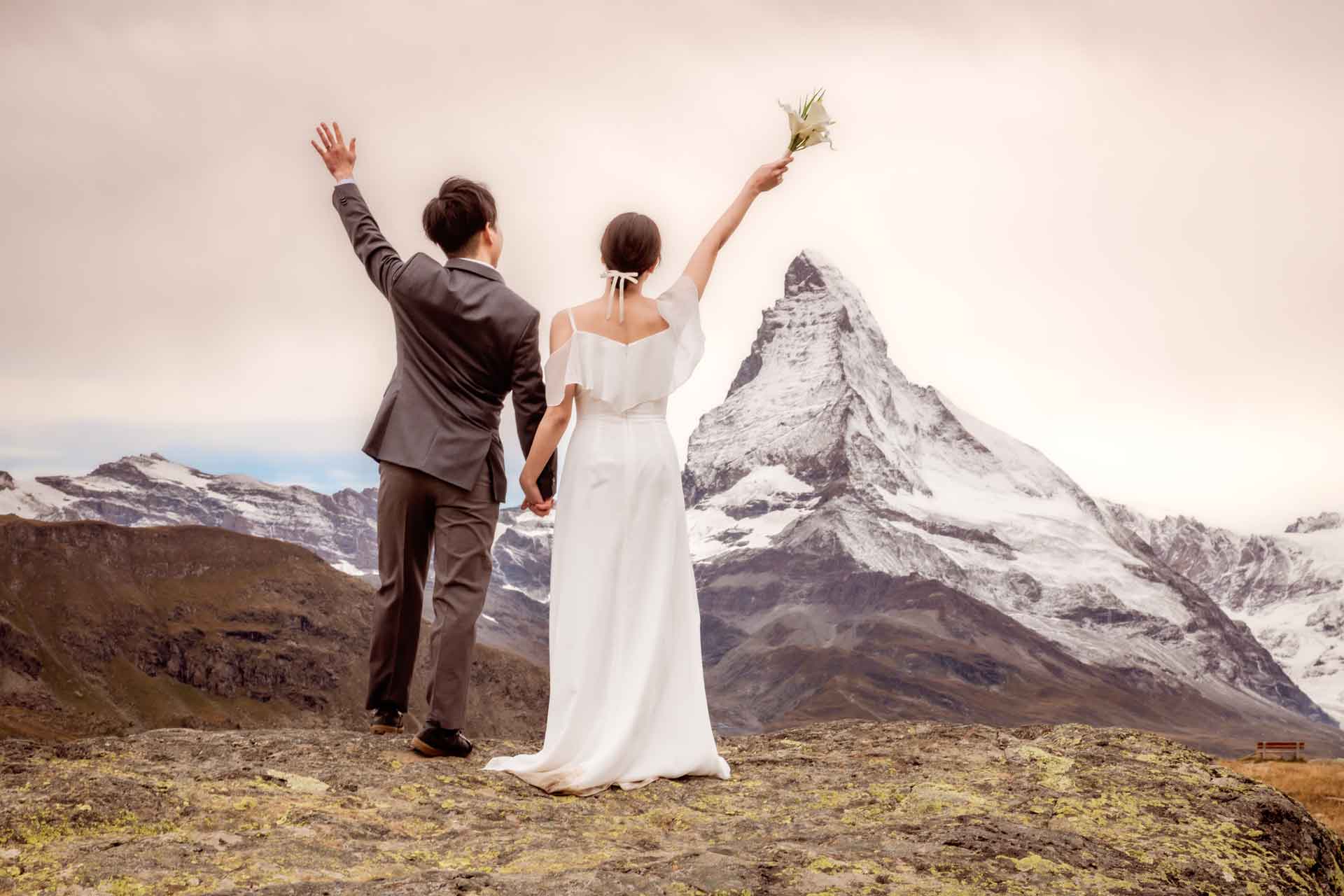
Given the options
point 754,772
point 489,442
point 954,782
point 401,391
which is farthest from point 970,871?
point 401,391

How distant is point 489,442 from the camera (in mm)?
8391

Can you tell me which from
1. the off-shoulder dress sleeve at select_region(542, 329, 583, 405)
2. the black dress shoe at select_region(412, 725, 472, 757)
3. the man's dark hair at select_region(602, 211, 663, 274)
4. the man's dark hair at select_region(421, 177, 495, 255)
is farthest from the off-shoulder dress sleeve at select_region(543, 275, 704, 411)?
the black dress shoe at select_region(412, 725, 472, 757)

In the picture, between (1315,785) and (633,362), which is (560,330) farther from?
(1315,785)

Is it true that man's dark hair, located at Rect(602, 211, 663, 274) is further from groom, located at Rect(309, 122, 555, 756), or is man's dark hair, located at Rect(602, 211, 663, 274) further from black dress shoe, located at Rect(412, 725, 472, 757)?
black dress shoe, located at Rect(412, 725, 472, 757)

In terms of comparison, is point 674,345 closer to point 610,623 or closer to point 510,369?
point 510,369

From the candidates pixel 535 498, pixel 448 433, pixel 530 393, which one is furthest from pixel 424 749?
pixel 530 393

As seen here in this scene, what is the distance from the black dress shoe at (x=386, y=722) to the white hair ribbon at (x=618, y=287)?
3273 mm

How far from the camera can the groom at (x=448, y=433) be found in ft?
27.0

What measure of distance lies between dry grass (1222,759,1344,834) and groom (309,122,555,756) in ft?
69.6

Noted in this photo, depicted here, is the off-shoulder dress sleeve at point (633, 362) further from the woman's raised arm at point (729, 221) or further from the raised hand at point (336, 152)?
the raised hand at point (336, 152)

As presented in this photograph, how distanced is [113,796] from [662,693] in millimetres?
3422

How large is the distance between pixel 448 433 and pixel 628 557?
1.48 meters

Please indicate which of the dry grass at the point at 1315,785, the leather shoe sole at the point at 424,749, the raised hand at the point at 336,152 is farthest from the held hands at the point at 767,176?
the dry grass at the point at 1315,785

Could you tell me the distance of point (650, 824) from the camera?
672cm
